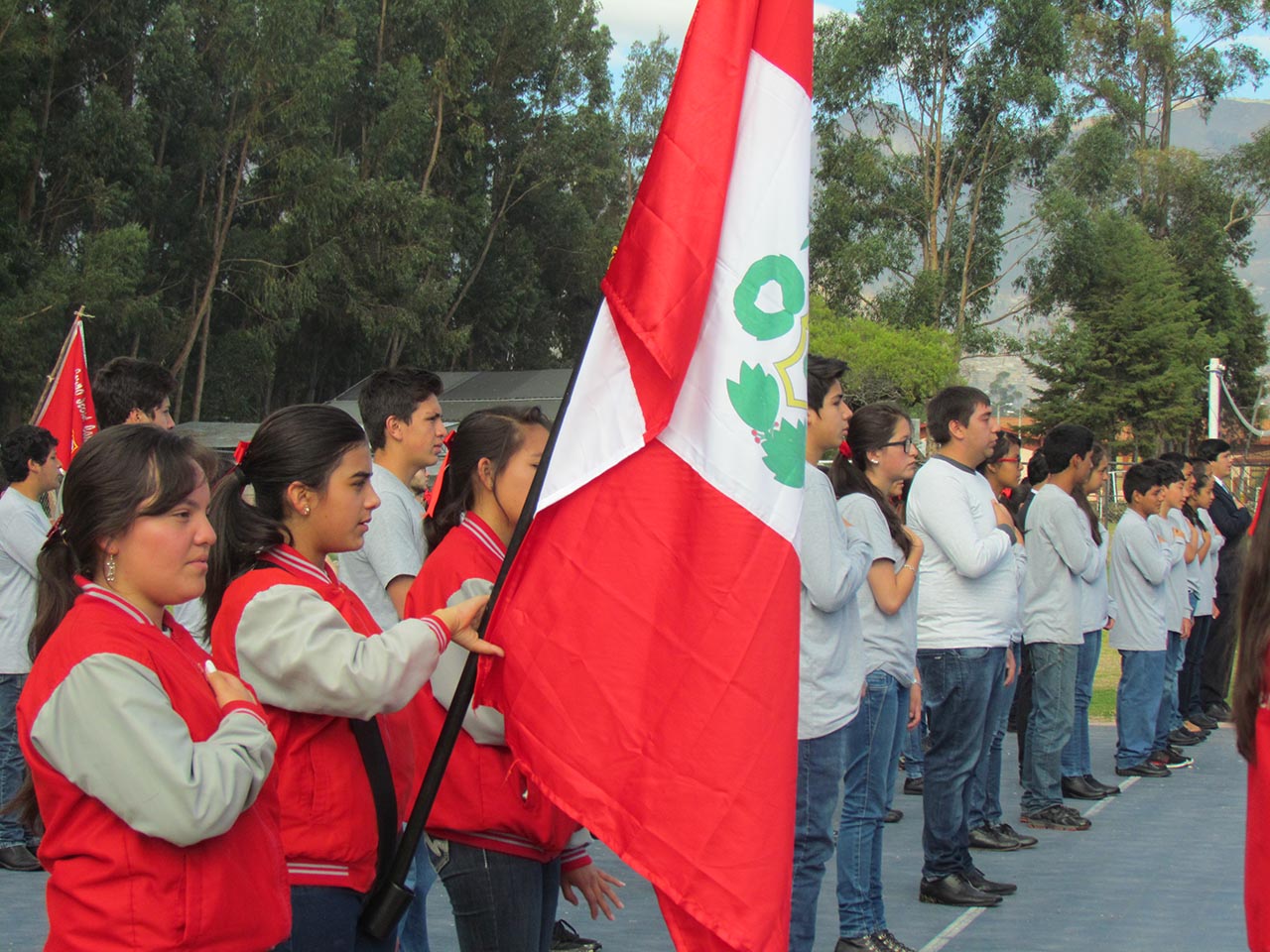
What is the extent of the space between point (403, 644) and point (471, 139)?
3794 centimetres

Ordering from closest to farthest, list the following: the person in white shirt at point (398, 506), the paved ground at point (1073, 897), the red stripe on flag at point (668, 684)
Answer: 1. the red stripe on flag at point (668, 684)
2. the person in white shirt at point (398, 506)
3. the paved ground at point (1073, 897)

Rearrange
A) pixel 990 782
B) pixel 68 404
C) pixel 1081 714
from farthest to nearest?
pixel 68 404, pixel 1081 714, pixel 990 782

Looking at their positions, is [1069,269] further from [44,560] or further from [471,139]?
[44,560]

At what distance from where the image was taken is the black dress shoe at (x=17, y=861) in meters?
6.48

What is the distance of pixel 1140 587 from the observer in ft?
28.5

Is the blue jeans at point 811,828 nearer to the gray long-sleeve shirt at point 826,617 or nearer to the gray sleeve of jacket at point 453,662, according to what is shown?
the gray long-sleeve shirt at point 826,617

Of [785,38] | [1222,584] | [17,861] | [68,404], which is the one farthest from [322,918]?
[1222,584]

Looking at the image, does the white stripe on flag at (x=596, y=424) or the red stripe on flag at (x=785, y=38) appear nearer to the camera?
the white stripe on flag at (x=596, y=424)

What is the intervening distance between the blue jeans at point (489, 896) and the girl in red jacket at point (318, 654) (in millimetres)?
178

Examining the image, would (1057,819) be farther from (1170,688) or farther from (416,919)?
(416,919)

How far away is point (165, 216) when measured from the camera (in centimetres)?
3444

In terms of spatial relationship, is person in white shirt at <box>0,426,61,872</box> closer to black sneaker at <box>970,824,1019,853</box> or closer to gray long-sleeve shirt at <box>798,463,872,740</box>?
gray long-sleeve shirt at <box>798,463,872,740</box>

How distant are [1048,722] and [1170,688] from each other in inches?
109

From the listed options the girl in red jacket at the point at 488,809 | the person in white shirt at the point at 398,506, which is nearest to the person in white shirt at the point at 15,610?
the person in white shirt at the point at 398,506
